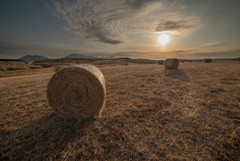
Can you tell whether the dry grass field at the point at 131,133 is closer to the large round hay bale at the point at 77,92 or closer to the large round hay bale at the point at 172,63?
the large round hay bale at the point at 77,92

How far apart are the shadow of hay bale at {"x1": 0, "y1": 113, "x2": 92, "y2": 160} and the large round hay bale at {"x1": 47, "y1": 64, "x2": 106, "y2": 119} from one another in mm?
382

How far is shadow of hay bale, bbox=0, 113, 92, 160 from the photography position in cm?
262

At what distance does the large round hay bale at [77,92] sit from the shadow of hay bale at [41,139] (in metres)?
0.38

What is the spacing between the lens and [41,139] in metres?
3.08

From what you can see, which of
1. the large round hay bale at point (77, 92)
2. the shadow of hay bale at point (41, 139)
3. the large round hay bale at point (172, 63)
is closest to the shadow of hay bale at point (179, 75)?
the large round hay bale at point (172, 63)

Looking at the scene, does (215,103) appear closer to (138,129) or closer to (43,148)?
(138,129)

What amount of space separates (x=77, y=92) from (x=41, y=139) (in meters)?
1.64

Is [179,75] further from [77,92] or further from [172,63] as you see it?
[77,92]

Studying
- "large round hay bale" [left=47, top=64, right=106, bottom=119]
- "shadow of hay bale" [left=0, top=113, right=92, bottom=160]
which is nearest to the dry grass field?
"shadow of hay bale" [left=0, top=113, right=92, bottom=160]

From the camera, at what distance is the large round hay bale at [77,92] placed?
385cm

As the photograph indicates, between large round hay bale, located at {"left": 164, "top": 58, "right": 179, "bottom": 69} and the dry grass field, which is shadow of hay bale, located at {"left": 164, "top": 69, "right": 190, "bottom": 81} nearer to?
large round hay bale, located at {"left": 164, "top": 58, "right": 179, "bottom": 69}

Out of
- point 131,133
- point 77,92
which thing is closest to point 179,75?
point 131,133

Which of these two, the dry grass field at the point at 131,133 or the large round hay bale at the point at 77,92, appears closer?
the dry grass field at the point at 131,133

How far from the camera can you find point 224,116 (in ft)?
12.5
